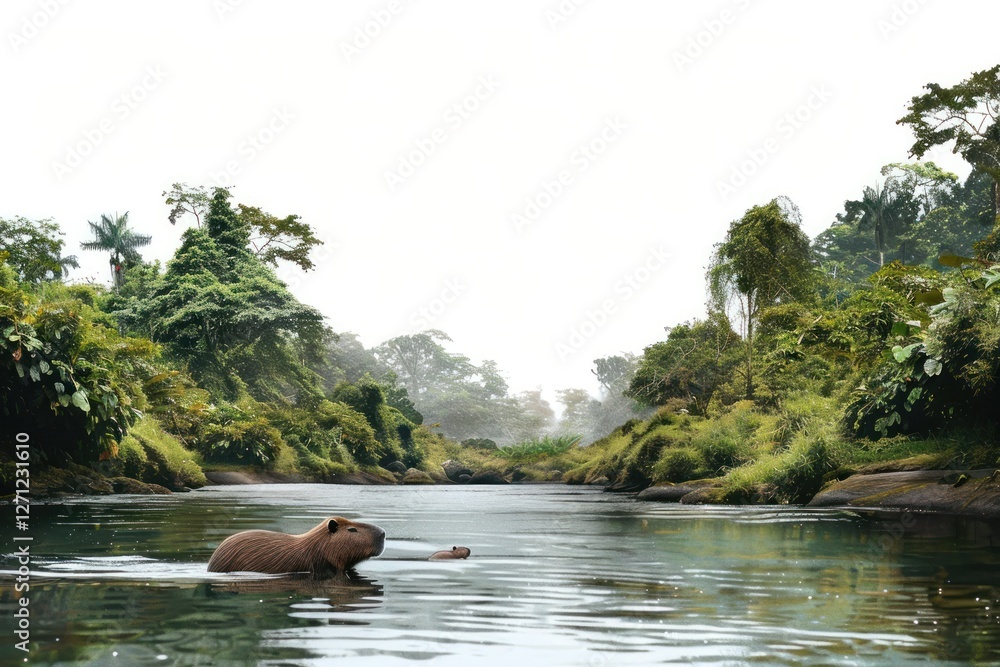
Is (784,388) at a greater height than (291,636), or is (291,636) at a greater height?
(784,388)

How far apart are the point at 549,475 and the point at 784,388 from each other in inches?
955

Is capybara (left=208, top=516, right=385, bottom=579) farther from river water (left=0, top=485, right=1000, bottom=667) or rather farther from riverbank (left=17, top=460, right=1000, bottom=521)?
riverbank (left=17, top=460, right=1000, bottom=521)

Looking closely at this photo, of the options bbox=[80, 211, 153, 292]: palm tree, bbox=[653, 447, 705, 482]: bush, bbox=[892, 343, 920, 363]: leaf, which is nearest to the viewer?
bbox=[892, 343, 920, 363]: leaf

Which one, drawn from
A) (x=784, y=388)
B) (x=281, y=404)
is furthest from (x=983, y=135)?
(x=281, y=404)

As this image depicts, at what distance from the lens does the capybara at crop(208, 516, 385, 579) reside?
21.2 ft

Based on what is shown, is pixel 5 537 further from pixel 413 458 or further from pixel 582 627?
pixel 413 458

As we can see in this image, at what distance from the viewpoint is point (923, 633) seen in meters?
4.38

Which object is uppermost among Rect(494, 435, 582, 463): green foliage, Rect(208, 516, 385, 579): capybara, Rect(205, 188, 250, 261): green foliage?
Rect(205, 188, 250, 261): green foliage

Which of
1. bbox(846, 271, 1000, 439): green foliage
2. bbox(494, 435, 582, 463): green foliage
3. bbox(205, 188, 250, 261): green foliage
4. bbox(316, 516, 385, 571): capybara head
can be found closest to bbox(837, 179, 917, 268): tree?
bbox(494, 435, 582, 463): green foliage

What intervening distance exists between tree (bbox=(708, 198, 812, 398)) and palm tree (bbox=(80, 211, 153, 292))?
4363 cm

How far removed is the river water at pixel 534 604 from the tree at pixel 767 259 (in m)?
20.2

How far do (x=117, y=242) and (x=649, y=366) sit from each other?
39.4 meters

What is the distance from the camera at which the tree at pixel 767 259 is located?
29.6 meters

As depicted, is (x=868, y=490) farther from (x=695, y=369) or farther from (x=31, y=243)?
(x=31, y=243)
